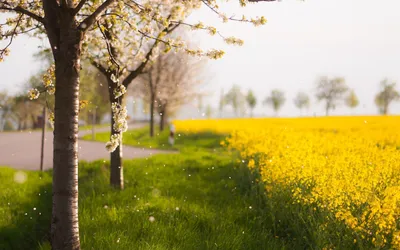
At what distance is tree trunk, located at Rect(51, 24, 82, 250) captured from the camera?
16.7ft

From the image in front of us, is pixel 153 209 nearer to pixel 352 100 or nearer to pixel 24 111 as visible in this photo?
pixel 24 111

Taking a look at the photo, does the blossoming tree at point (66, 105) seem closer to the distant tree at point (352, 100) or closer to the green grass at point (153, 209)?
the green grass at point (153, 209)

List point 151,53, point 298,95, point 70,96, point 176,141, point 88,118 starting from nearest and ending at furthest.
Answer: point 70,96
point 151,53
point 176,141
point 88,118
point 298,95

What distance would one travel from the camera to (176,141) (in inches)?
929

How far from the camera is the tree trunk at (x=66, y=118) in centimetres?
508

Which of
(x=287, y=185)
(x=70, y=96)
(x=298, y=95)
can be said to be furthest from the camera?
(x=298, y=95)

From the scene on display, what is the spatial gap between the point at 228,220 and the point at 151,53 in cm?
423

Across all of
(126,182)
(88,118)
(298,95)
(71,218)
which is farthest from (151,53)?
(298,95)

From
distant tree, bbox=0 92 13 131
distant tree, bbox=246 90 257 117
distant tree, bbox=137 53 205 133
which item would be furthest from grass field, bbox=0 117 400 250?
distant tree, bbox=246 90 257 117

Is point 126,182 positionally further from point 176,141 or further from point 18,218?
point 176,141

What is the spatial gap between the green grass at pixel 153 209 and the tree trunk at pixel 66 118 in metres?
1.12

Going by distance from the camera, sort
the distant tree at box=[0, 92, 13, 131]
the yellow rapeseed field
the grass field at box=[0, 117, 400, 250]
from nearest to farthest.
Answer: the yellow rapeseed field, the grass field at box=[0, 117, 400, 250], the distant tree at box=[0, 92, 13, 131]

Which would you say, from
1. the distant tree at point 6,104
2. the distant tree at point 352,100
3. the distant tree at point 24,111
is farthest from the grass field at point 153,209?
the distant tree at point 352,100

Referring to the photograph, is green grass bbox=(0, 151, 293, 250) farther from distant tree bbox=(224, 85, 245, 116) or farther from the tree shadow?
distant tree bbox=(224, 85, 245, 116)
